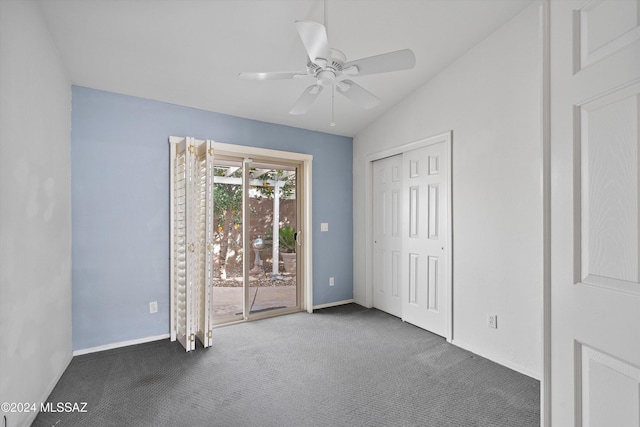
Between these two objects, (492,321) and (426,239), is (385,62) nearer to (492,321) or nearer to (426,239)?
(426,239)

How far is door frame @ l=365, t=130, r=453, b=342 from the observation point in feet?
10.1

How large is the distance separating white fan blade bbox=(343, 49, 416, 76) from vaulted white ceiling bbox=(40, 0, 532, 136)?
2.19 ft

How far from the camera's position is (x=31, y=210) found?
6.30 ft

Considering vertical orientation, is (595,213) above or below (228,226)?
above

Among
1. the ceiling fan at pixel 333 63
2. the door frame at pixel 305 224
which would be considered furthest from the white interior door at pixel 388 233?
Answer: the ceiling fan at pixel 333 63

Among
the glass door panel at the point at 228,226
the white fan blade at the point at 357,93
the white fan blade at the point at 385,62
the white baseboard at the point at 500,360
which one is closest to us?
the white fan blade at the point at 385,62

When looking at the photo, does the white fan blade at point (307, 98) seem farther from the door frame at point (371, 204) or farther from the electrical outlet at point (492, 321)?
the electrical outlet at point (492, 321)

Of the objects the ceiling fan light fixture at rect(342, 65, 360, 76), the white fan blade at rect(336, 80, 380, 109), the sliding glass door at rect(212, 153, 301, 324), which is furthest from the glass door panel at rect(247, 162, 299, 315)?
the ceiling fan light fixture at rect(342, 65, 360, 76)

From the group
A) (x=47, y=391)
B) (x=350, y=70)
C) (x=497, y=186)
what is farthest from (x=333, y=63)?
(x=47, y=391)

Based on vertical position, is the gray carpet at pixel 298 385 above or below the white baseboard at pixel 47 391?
below

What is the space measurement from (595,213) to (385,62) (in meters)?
1.32

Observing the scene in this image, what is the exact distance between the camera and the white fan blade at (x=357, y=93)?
2.13 m

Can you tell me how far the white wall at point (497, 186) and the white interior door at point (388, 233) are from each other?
76cm

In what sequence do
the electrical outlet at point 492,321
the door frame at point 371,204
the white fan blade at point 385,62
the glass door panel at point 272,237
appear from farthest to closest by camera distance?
the glass door panel at point 272,237, the door frame at point 371,204, the electrical outlet at point 492,321, the white fan blade at point 385,62
